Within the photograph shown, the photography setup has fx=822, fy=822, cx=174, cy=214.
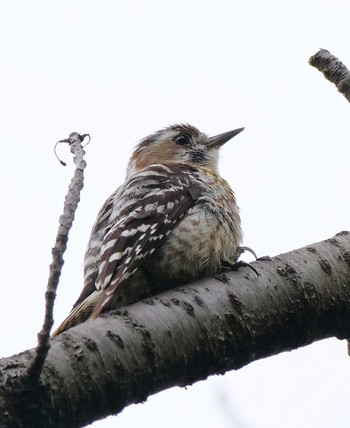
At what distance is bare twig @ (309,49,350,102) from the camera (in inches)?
198

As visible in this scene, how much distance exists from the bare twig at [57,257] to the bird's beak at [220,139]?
14.6 feet

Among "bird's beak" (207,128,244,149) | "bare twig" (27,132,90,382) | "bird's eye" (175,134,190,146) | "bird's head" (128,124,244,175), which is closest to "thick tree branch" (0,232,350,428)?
"bare twig" (27,132,90,382)

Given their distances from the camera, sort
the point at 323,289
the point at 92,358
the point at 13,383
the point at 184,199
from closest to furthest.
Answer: the point at 13,383, the point at 92,358, the point at 323,289, the point at 184,199

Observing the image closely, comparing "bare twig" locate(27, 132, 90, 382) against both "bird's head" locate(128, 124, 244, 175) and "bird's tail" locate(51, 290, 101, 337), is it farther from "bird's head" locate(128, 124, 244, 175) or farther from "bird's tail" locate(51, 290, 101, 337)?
"bird's head" locate(128, 124, 244, 175)

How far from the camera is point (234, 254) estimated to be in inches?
209

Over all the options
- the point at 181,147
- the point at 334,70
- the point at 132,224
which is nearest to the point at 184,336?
the point at 132,224

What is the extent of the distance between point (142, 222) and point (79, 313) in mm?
814

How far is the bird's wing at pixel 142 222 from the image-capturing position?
460 centimetres

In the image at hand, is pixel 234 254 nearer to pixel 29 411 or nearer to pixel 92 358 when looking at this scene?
pixel 92 358

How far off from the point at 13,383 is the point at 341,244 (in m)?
2.35

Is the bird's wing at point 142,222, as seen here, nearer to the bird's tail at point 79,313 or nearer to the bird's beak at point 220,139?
the bird's tail at point 79,313

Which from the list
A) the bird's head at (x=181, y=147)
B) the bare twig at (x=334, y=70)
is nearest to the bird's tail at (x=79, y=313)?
the bare twig at (x=334, y=70)

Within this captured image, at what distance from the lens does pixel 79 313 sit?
449cm

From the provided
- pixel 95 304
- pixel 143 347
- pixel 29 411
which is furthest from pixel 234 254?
pixel 29 411
